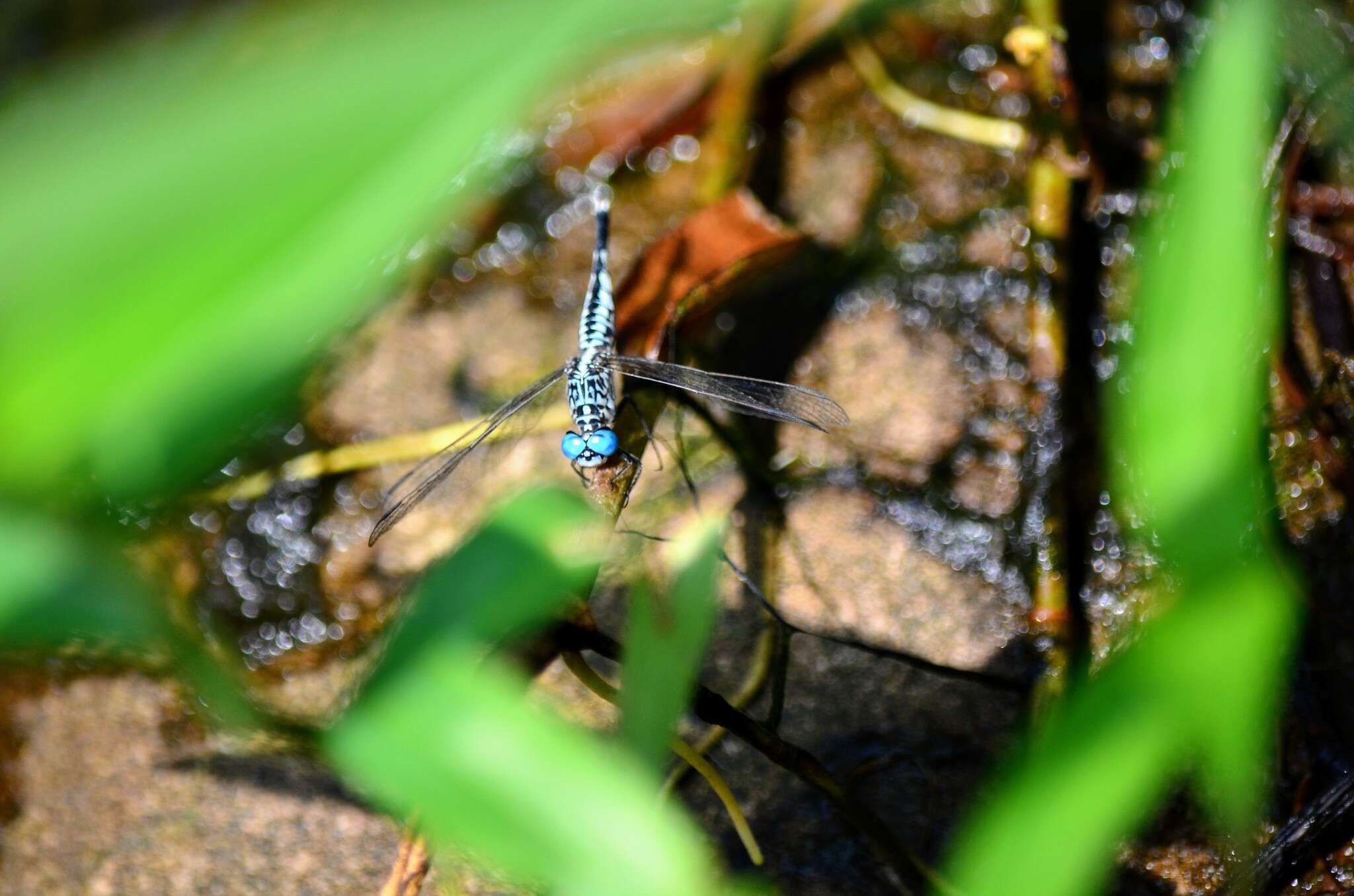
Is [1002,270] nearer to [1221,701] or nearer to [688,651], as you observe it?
[688,651]

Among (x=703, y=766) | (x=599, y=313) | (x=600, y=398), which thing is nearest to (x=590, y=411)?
(x=600, y=398)

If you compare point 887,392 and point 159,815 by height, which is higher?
point 887,392

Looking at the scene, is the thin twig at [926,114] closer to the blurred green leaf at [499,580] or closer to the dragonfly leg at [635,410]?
the dragonfly leg at [635,410]

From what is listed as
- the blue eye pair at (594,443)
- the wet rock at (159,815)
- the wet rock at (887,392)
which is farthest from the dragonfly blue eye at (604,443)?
the wet rock at (159,815)

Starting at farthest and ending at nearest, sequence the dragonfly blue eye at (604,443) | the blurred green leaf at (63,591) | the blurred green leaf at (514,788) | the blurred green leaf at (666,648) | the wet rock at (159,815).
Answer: the dragonfly blue eye at (604,443)
the wet rock at (159,815)
the blurred green leaf at (666,648)
the blurred green leaf at (63,591)
the blurred green leaf at (514,788)

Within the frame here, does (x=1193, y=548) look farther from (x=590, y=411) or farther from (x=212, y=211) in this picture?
(x=590, y=411)

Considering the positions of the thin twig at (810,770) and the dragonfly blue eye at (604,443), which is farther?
the dragonfly blue eye at (604,443)
